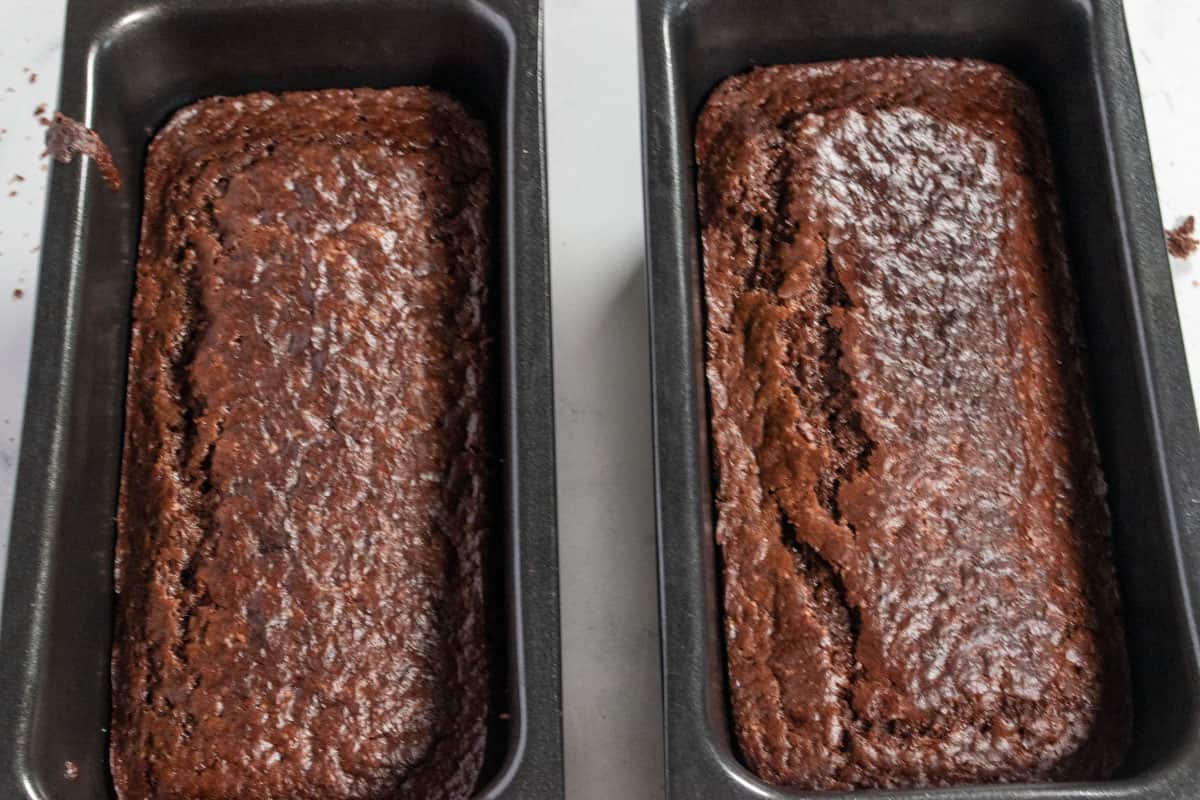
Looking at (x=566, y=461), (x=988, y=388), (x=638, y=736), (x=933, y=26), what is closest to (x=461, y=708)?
(x=638, y=736)

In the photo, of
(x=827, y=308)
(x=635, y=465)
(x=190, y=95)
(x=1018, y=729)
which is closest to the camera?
(x=1018, y=729)

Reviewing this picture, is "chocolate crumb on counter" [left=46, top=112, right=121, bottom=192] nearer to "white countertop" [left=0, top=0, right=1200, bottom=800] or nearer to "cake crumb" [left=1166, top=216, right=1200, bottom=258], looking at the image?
"white countertop" [left=0, top=0, right=1200, bottom=800]

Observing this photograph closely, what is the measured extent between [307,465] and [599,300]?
0.60 m

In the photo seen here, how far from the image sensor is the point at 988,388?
1.46m

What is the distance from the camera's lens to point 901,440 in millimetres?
1441

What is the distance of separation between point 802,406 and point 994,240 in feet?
1.12

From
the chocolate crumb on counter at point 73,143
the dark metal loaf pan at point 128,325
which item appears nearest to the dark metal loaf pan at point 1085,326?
the dark metal loaf pan at point 128,325

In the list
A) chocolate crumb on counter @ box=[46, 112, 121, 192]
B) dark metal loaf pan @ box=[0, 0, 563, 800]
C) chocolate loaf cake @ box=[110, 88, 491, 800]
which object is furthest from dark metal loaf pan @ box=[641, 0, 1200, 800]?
chocolate crumb on counter @ box=[46, 112, 121, 192]

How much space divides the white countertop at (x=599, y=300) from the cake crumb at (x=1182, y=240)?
2 centimetres

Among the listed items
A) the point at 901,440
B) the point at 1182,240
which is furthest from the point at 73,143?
the point at 1182,240

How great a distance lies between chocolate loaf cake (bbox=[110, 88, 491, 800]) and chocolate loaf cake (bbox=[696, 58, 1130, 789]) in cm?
33

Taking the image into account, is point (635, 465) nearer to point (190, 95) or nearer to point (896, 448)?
point (896, 448)

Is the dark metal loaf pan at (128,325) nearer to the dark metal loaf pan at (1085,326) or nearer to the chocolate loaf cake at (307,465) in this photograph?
the chocolate loaf cake at (307,465)

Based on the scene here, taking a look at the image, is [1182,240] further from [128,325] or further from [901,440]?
[128,325]
